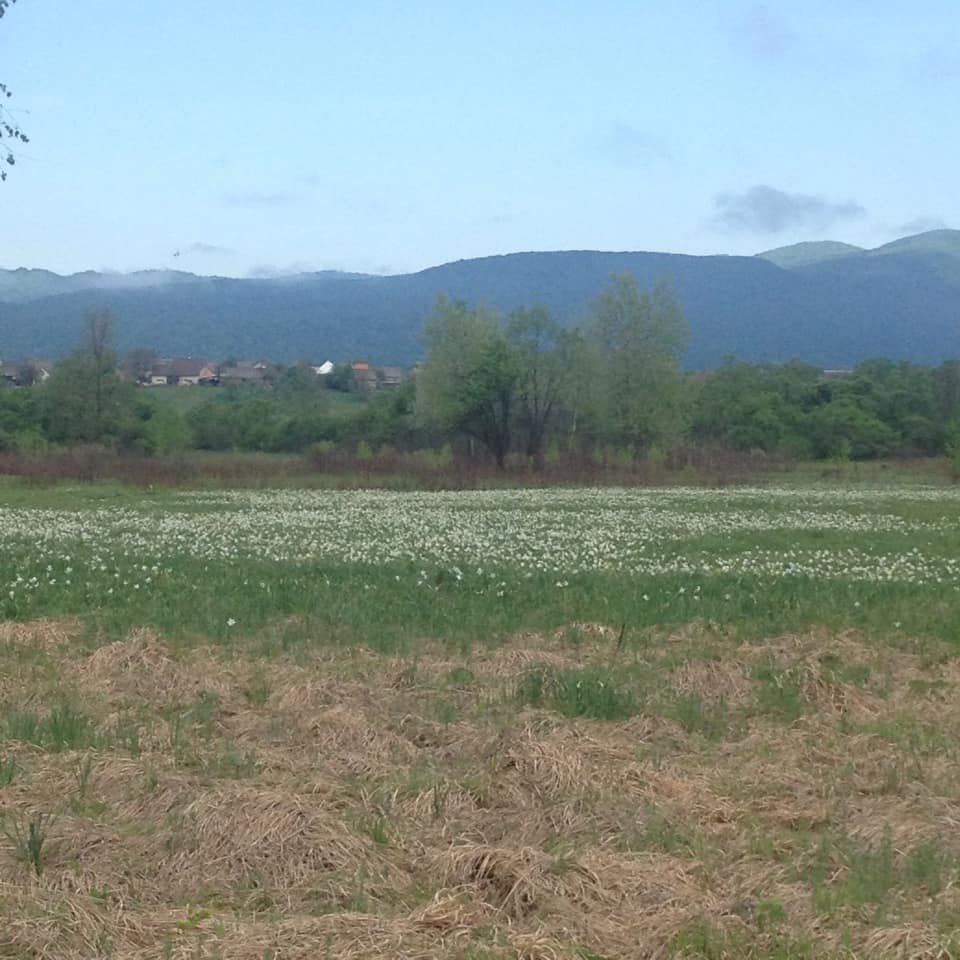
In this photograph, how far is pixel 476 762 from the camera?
805 centimetres

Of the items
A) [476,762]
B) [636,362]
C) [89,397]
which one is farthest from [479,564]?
[89,397]

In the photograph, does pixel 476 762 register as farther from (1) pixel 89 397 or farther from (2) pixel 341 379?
(2) pixel 341 379

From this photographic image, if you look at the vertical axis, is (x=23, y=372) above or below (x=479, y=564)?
above

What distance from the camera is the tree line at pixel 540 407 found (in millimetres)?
78688

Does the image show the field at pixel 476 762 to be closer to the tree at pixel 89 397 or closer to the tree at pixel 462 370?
the tree at pixel 462 370

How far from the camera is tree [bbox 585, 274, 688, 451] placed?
259ft

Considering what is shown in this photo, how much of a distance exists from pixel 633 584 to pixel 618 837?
9.59 metres

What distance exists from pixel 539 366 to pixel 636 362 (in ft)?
23.2

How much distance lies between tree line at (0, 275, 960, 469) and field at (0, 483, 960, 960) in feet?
175

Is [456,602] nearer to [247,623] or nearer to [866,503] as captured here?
[247,623]

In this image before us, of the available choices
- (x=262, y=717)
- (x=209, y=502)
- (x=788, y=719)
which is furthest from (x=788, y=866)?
(x=209, y=502)

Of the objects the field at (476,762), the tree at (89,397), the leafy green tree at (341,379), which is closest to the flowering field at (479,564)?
the field at (476,762)

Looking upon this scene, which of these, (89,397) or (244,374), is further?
(244,374)

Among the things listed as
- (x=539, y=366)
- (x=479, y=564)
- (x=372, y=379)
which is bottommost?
(x=479, y=564)
